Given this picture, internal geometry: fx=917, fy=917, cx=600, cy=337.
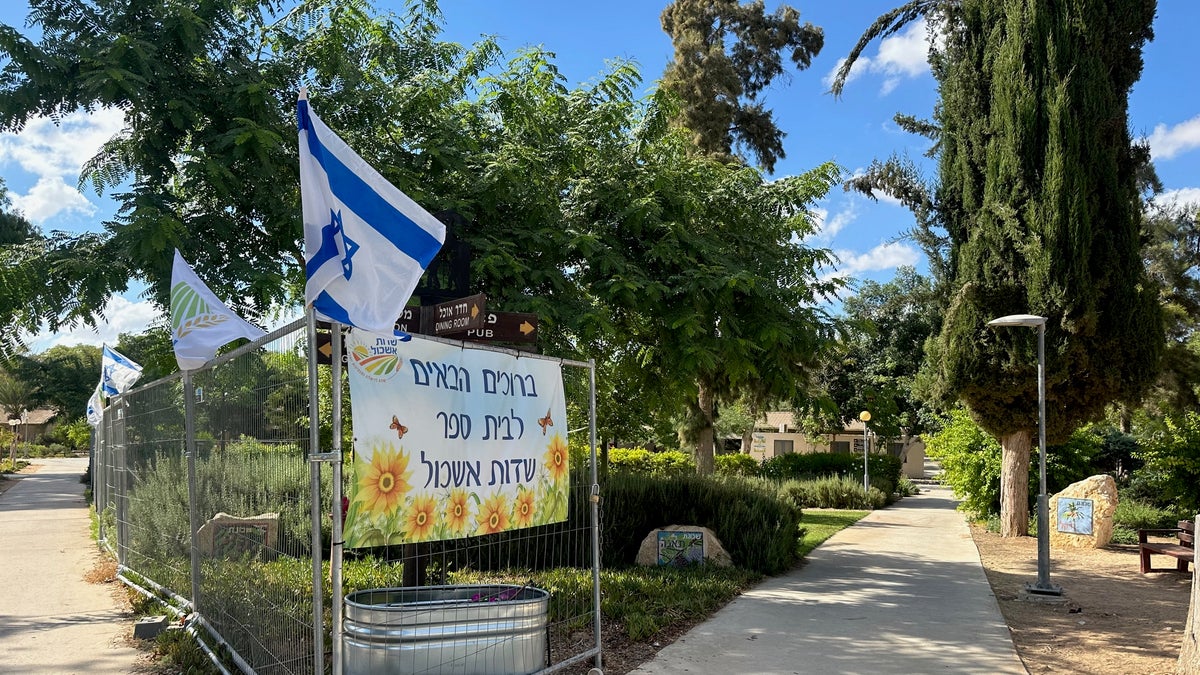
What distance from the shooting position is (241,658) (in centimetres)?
612

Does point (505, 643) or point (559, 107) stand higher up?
point (559, 107)

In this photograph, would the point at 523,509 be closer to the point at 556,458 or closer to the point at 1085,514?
the point at 556,458

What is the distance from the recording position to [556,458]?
6.41 meters

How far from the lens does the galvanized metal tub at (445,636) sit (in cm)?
511

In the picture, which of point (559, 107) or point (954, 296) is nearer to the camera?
point (559, 107)

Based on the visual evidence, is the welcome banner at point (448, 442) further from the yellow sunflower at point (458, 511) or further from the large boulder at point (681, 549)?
the large boulder at point (681, 549)

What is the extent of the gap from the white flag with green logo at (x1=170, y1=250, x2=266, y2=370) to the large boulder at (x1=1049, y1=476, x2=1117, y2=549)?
1363cm

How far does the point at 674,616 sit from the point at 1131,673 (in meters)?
3.83

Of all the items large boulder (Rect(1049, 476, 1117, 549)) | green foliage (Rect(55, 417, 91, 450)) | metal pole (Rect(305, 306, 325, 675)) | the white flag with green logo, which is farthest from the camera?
green foliage (Rect(55, 417, 91, 450))

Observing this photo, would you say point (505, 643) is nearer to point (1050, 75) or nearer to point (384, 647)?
point (384, 647)

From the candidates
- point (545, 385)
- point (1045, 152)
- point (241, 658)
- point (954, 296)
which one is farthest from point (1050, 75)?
point (241, 658)

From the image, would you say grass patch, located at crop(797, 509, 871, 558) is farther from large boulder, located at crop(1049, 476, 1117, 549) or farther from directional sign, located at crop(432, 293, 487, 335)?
directional sign, located at crop(432, 293, 487, 335)

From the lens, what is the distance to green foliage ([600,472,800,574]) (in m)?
12.1

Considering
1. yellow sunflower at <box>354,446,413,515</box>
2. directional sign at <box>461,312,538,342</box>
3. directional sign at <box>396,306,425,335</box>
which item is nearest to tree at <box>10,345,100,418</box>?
directional sign at <box>396,306,425,335</box>
